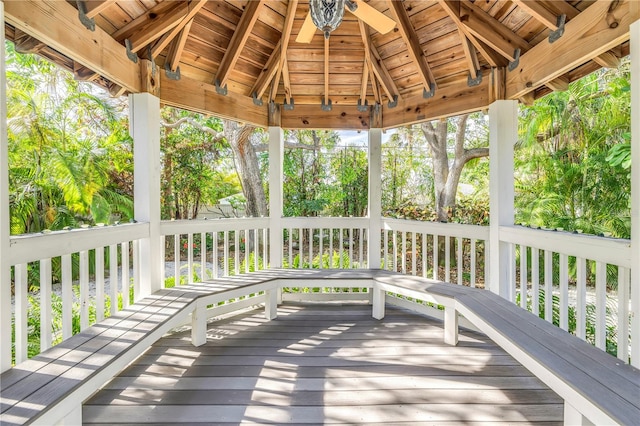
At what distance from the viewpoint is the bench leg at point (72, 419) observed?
4.75 ft

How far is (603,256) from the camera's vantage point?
197cm

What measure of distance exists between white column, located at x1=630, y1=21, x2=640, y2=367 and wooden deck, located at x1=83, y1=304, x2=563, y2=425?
645 mm

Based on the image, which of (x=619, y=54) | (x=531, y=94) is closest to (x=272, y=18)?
(x=531, y=94)

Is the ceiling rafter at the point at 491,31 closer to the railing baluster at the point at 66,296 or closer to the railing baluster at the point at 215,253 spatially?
the railing baluster at the point at 215,253

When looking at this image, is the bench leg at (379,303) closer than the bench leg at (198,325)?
No

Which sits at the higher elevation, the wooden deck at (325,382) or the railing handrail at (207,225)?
the railing handrail at (207,225)

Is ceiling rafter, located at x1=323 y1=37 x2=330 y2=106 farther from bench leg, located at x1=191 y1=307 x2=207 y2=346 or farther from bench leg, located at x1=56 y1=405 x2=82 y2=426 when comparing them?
bench leg, located at x1=56 y1=405 x2=82 y2=426

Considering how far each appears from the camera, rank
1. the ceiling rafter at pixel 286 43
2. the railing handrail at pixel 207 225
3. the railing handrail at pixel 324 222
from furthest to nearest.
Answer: the railing handrail at pixel 324 222
the railing handrail at pixel 207 225
the ceiling rafter at pixel 286 43

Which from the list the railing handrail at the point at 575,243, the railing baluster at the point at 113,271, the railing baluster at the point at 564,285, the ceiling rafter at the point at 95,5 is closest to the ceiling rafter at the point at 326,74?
the ceiling rafter at the point at 95,5

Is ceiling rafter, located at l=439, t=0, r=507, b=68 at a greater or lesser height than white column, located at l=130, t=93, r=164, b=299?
Result: greater

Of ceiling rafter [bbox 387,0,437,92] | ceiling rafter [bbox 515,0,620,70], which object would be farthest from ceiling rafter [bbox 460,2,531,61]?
ceiling rafter [bbox 387,0,437,92]

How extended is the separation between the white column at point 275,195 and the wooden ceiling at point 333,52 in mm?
259

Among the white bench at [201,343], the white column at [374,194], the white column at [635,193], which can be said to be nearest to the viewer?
the white bench at [201,343]

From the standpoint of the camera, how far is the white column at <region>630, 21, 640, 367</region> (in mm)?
1697
